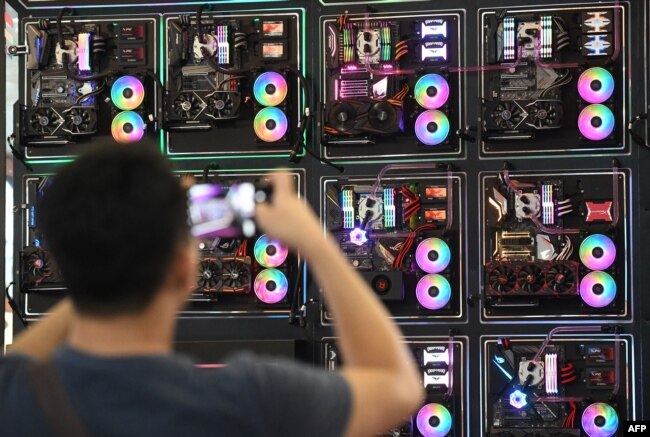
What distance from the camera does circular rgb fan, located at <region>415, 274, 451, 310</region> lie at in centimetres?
674

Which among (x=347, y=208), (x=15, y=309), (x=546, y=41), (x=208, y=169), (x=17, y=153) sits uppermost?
(x=546, y=41)

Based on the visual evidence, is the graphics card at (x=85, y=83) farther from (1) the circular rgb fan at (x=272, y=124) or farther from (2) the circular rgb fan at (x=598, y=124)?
(2) the circular rgb fan at (x=598, y=124)

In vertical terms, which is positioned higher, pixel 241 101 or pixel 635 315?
pixel 241 101

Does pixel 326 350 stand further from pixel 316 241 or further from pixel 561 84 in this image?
pixel 316 241

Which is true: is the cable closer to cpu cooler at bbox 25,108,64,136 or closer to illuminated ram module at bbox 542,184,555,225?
cpu cooler at bbox 25,108,64,136

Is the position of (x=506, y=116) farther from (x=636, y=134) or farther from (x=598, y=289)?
(x=598, y=289)

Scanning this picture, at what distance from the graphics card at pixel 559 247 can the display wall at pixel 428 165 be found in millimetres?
14

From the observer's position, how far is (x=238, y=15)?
7.15m

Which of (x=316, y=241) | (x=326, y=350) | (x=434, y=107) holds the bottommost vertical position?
(x=326, y=350)

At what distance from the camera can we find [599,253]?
6.62 m

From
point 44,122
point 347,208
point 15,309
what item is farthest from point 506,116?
point 15,309

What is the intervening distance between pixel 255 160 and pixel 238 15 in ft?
3.41

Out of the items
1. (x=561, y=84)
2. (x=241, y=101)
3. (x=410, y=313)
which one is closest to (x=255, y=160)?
(x=241, y=101)

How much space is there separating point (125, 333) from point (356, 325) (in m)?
0.40
